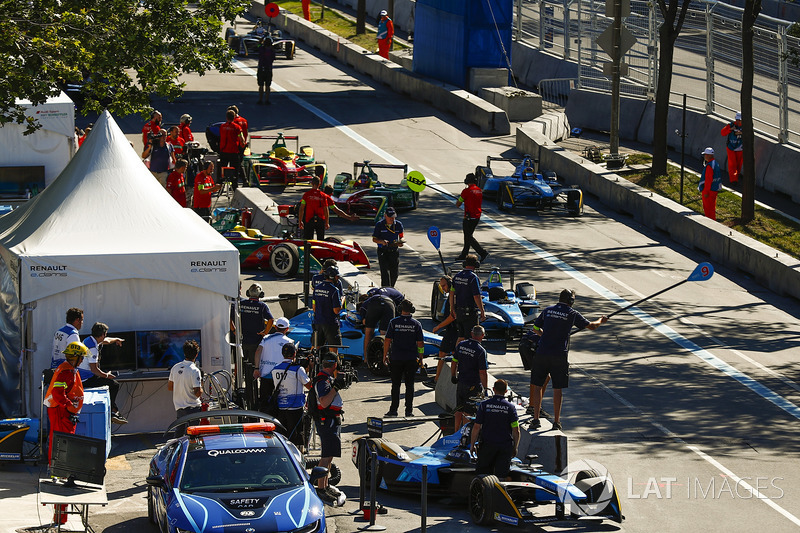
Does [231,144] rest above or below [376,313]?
above

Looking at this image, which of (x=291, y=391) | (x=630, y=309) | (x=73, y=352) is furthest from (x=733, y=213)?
(x=73, y=352)

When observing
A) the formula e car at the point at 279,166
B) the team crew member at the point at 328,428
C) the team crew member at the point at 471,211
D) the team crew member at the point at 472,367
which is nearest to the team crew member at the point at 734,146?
the team crew member at the point at 471,211

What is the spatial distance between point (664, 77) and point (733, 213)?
4.85 m

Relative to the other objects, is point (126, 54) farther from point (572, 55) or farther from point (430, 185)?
point (572, 55)

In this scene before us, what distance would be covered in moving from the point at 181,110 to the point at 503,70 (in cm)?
1051

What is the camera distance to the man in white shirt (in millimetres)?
15469

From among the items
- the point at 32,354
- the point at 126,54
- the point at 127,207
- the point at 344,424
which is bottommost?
the point at 344,424

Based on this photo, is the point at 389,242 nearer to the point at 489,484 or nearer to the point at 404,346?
the point at 404,346

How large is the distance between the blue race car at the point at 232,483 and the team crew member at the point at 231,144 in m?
16.9

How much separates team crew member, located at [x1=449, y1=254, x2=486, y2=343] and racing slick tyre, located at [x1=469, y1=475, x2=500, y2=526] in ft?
17.5

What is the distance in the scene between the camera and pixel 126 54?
2403 cm

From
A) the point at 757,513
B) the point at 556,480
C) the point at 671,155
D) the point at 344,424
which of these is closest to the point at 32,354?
the point at 344,424

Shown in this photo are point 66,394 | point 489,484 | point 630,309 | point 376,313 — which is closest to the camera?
point 489,484

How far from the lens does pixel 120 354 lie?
54.9ft
